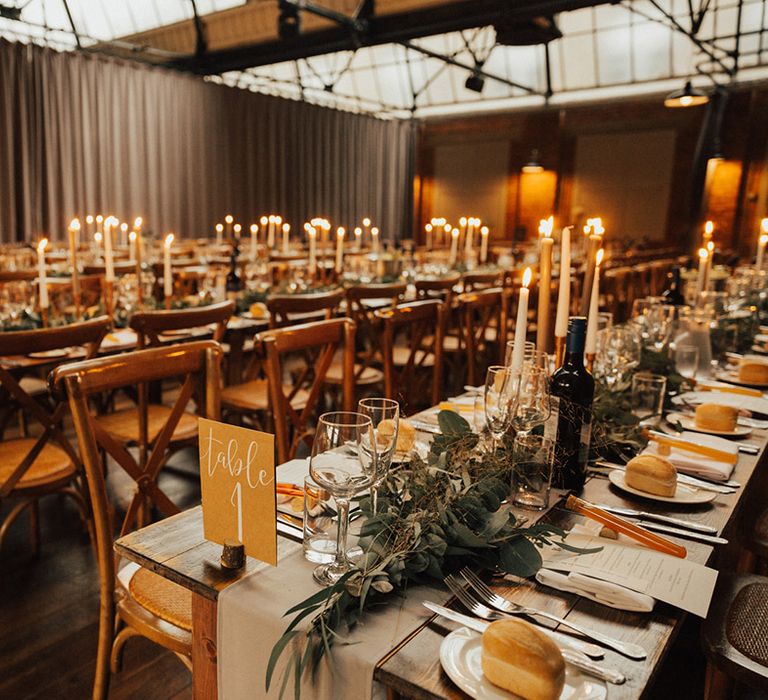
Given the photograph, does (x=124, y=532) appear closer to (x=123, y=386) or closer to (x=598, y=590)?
(x=123, y=386)

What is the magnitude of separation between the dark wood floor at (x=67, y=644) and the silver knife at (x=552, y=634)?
4.22ft

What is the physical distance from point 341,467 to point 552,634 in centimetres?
36

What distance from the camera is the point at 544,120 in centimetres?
1375

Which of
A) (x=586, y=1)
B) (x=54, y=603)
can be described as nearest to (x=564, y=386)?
(x=54, y=603)

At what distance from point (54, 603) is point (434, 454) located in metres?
1.68

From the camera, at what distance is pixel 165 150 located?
37.4 feet

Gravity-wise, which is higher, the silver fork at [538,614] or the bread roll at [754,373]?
the bread roll at [754,373]

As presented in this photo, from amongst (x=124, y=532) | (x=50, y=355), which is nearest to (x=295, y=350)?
(x=124, y=532)

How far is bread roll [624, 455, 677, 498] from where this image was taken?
1.35 metres

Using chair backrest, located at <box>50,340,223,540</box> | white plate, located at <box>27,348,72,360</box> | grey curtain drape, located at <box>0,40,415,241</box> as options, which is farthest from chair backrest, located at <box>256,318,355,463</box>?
grey curtain drape, located at <box>0,40,415,241</box>

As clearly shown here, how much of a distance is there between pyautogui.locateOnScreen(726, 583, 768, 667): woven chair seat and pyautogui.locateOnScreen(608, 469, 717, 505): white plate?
0.98 feet

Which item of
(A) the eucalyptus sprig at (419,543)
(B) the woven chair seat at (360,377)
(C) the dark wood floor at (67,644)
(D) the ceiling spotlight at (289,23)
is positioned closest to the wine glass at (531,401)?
(A) the eucalyptus sprig at (419,543)

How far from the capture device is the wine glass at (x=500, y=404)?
133 cm

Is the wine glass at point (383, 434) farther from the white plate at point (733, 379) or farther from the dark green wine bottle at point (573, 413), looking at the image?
the white plate at point (733, 379)
